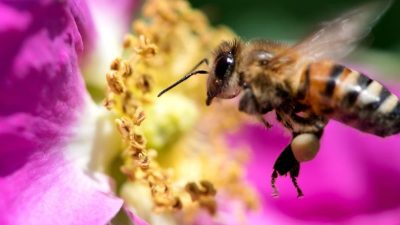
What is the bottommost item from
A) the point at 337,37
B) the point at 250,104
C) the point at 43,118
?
the point at 43,118

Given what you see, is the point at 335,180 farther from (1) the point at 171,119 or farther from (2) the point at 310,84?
(2) the point at 310,84

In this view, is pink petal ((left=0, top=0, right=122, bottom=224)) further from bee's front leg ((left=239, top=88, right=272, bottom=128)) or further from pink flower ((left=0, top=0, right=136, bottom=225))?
bee's front leg ((left=239, top=88, right=272, bottom=128))

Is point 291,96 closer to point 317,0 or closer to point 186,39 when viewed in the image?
point 186,39

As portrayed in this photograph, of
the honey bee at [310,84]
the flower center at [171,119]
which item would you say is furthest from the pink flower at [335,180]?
the honey bee at [310,84]

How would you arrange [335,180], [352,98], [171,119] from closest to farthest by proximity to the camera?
[352,98], [171,119], [335,180]

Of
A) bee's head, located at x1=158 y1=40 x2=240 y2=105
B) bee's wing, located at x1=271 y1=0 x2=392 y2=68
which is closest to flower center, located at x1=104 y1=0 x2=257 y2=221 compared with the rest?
bee's head, located at x1=158 y1=40 x2=240 y2=105

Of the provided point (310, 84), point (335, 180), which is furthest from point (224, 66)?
point (335, 180)

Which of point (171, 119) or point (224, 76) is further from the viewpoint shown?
point (171, 119)

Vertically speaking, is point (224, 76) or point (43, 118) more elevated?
point (224, 76)
